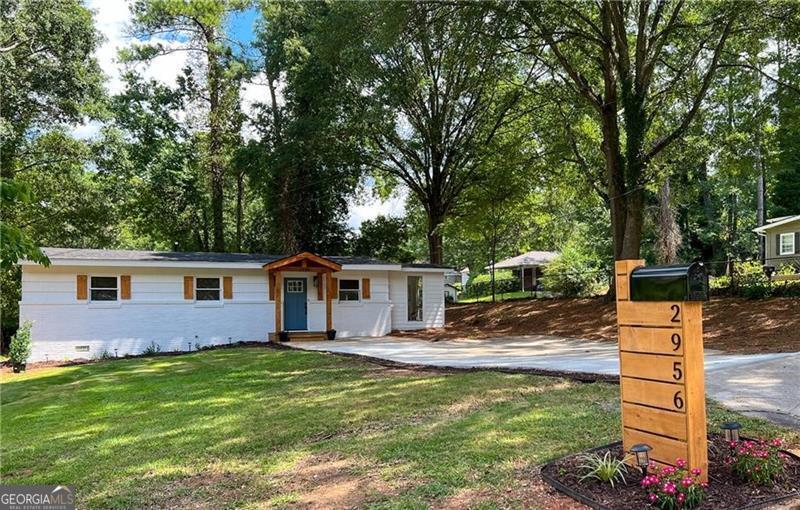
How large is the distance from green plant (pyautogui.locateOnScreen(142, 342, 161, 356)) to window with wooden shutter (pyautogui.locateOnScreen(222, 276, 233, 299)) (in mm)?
2162

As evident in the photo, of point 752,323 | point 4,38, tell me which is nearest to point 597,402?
point 752,323

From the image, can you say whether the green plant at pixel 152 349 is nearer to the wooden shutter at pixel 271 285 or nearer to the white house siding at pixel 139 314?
the white house siding at pixel 139 314

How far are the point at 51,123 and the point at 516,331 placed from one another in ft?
57.1

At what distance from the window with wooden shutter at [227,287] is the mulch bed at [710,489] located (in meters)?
12.9

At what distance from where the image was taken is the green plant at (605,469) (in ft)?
10.4

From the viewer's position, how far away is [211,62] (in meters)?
23.3

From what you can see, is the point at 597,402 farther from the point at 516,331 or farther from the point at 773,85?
the point at 773,85

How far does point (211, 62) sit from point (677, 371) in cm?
2440

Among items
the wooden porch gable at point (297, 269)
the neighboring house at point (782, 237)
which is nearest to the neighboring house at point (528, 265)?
the neighboring house at point (782, 237)

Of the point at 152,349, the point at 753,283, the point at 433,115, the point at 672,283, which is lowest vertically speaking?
the point at 152,349

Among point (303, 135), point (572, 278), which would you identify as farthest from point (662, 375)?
point (572, 278)

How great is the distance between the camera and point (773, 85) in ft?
44.8

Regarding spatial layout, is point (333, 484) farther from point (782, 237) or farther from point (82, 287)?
point (782, 237)

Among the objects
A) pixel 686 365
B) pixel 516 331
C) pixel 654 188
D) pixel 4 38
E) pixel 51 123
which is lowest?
pixel 516 331
